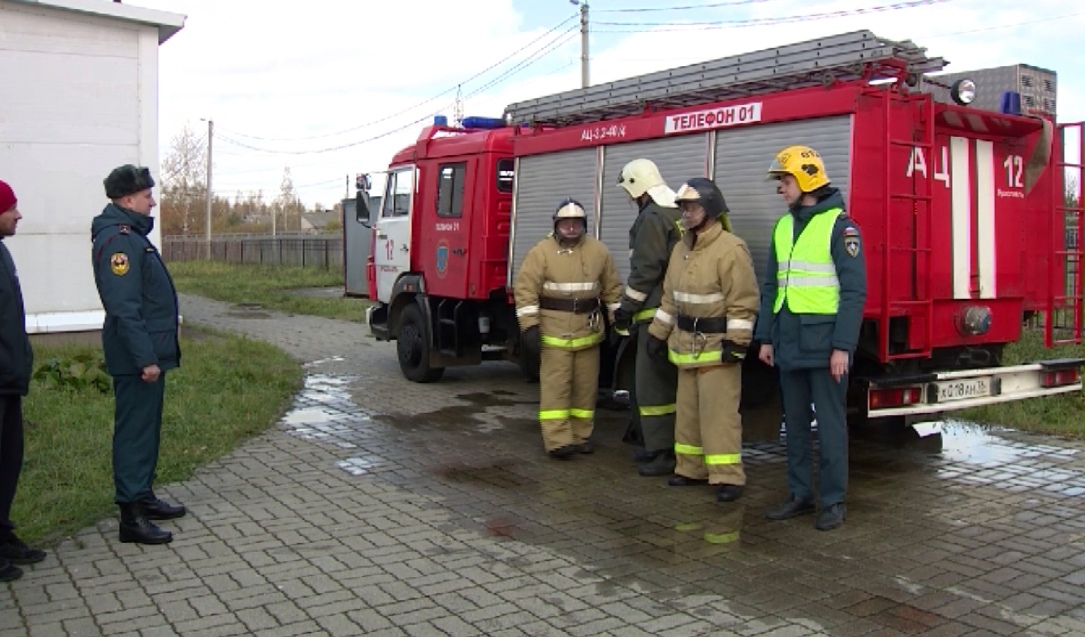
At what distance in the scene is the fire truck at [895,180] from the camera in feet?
20.2

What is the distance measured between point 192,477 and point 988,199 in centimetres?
577

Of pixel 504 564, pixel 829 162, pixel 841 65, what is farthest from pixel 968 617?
pixel 841 65

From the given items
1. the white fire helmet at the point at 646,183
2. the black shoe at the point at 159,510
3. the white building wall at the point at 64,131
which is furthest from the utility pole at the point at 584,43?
the black shoe at the point at 159,510

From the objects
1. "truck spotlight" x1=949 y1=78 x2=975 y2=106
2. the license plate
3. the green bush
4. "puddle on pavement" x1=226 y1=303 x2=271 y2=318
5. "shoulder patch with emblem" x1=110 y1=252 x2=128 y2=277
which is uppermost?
"truck spotlight" x1=949 y1=78 x2=975 y2=106

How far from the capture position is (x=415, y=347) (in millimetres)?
11156

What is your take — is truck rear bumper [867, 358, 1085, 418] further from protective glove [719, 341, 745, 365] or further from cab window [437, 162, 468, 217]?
cab window [437, 162, 468, 217]

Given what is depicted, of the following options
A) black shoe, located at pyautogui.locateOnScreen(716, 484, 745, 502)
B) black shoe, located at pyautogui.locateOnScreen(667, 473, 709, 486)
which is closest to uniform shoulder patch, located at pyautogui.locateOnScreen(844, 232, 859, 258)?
black shoe, located at pyautogui.locateOnScreen(716, 484, 745, 502)

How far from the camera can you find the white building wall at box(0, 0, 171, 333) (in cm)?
1230

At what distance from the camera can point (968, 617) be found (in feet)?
14.1

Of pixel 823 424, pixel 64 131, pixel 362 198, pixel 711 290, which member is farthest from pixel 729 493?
pixel 64 131

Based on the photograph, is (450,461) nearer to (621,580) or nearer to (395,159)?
(621,580)

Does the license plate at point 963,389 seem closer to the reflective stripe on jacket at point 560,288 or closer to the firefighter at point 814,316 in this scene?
the firefighter at point 814,316

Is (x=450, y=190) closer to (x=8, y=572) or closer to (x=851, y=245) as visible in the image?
(x=851, y=245)

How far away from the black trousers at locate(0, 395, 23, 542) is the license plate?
5334 millimetres
